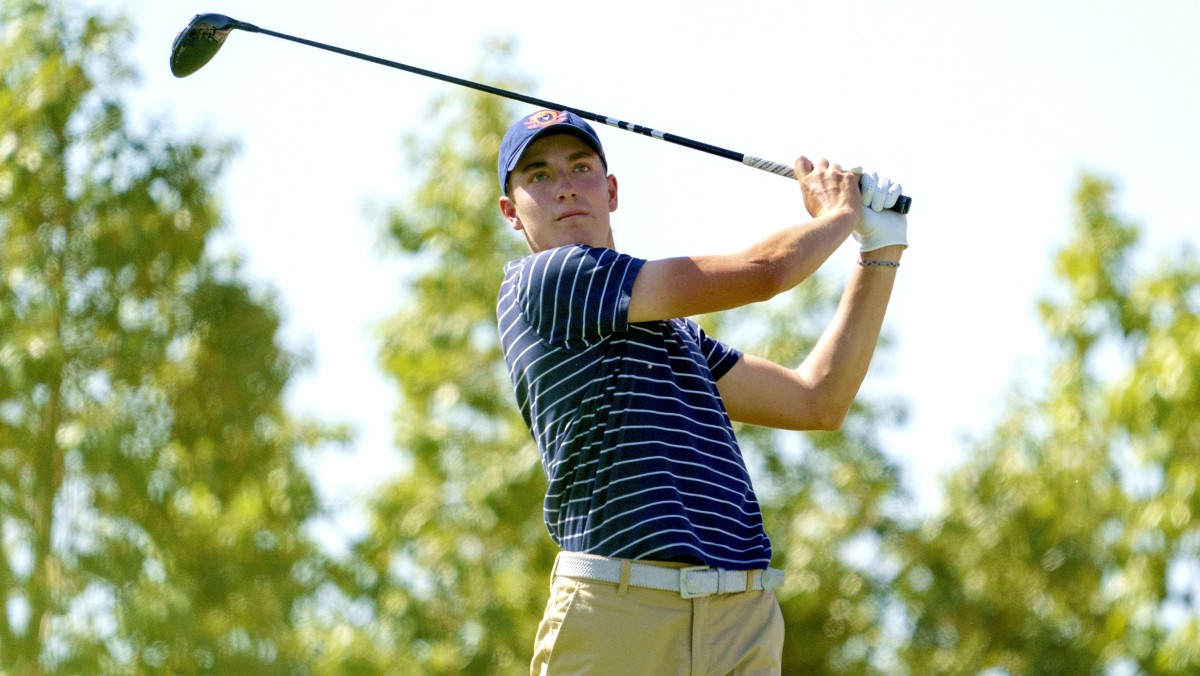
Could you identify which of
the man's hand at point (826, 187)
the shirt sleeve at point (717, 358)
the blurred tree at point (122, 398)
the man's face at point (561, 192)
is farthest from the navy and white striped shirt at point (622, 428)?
the blurred tree at point (122, 398)

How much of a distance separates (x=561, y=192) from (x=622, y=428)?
721 millimetres

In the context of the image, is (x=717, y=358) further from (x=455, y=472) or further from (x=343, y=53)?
(x=455, y=472)

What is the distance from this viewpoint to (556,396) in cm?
375

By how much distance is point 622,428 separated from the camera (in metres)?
3.61

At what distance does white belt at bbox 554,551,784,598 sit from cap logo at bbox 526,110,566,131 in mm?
1073

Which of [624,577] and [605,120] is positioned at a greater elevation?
[605,120]

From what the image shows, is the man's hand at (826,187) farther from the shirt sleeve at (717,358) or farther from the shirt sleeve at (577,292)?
the shirt sleeve at (577,292)

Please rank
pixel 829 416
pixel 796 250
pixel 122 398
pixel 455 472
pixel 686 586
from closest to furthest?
pixel 686 586 → pixel 796 250 → pixel 829 416 → pixel 122 398 → pixel 455 472

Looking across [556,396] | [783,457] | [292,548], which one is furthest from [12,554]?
[556,396]

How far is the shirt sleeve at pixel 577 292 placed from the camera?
367 centimetres

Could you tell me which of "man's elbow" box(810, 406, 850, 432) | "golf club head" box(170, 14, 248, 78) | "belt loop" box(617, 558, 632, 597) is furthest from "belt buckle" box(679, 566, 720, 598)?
"golf club head" box(170, 14, 248, 78)

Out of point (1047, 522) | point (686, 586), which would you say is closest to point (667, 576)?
point (686, 586)

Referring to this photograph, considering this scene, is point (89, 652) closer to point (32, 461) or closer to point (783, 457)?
point (32, 461)

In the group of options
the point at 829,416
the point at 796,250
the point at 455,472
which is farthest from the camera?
the point at 455,472
